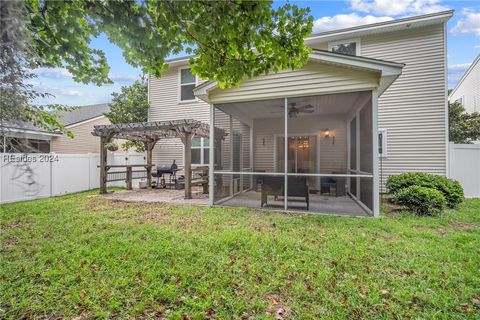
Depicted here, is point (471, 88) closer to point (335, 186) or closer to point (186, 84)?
point (335, 186)

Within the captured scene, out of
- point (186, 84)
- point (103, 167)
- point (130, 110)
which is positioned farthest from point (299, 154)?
point (130, 110)

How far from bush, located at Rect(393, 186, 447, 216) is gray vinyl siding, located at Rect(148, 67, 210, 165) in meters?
8.83

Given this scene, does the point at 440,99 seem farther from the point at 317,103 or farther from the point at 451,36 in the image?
the point at 317,103

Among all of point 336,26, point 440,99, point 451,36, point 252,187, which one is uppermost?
point 336,26

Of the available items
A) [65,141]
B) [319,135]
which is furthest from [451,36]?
[65,141]

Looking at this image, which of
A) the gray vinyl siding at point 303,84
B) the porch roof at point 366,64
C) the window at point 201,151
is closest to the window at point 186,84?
the window at point 201,151

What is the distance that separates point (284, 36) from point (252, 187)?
569cm

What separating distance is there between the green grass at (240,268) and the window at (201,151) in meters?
6.09

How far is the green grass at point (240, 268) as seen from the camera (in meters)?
2.41

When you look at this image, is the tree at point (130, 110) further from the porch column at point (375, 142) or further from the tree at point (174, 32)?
the porch column at point (375, 142)

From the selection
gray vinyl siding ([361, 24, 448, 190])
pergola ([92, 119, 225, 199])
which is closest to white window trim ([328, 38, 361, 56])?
gray vinyl siding ([361, 24, 448, 190])

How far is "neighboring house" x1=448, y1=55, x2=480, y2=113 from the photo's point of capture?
1203cm

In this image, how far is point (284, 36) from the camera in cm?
292

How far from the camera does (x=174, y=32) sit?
9.43 ft
